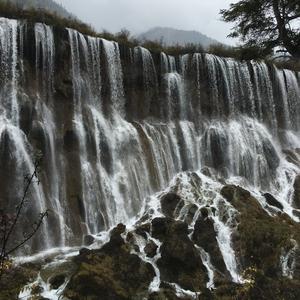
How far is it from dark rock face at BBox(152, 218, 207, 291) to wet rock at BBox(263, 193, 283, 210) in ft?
20.5

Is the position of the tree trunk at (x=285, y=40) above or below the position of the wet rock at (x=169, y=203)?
above

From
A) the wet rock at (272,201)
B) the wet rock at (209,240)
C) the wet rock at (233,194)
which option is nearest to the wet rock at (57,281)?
the wet rock at (209,240)

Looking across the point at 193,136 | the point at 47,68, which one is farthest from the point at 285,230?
the point at 47,68

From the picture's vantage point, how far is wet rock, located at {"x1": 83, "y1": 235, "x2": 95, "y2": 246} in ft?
56.2

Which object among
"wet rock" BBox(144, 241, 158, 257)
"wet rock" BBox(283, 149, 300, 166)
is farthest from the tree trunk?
"wet rock" BBox(283, 149, 300, 166)

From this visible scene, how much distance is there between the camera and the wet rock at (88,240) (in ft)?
56.2

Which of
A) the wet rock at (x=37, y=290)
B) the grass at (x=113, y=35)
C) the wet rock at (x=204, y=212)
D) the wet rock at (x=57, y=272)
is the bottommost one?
the wet rock at (x=37, y=290)

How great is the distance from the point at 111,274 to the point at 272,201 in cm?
961

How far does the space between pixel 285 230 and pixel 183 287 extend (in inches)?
184

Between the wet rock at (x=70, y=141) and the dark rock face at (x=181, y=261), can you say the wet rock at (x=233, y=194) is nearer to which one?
the dark rock face at (x=181, y=261)

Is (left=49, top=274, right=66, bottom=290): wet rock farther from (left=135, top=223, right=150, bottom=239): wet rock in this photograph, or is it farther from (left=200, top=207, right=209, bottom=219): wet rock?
(left=200, top=207, right=209, bottom=219): wet rock

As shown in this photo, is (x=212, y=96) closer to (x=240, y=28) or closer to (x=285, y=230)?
(x=285, y=230)

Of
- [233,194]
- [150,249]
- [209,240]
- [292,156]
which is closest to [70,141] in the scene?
[150,249]

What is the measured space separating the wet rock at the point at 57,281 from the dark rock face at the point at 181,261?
2.96 m
